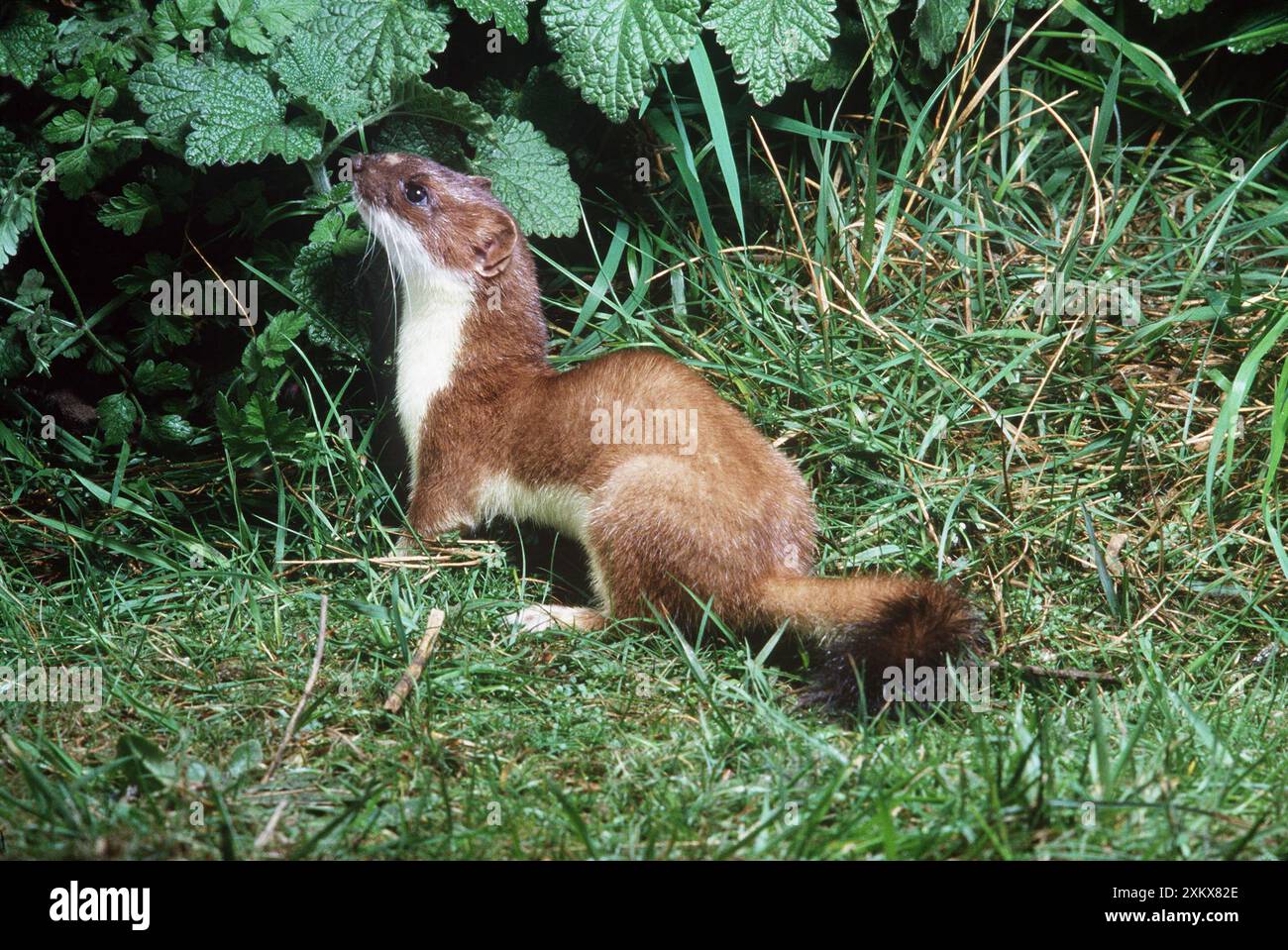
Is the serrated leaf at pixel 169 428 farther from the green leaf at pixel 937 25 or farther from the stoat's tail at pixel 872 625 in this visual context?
the green leaf at pixel 937 25

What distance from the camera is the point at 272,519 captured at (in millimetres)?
3963

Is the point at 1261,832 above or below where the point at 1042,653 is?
below

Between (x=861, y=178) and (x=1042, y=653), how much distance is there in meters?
2.03

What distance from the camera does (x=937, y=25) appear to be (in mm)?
4309

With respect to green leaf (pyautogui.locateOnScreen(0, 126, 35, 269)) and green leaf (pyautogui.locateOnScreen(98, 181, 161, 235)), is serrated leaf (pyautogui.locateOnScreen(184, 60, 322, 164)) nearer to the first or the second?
green leaf (pyautogui.locateOnScreen(98, 181, 161, 235))

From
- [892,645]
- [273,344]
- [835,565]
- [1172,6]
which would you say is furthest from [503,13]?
[1172,6]

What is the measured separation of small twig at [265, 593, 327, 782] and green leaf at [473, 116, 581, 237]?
60.8 inches

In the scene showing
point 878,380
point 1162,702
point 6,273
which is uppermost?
point 6,273

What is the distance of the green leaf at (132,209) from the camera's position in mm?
3861

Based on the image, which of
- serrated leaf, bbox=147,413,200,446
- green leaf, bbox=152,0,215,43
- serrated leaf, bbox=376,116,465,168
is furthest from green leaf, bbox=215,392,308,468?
green leaf, bbox=152,0,215,43

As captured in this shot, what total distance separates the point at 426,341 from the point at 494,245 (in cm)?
39

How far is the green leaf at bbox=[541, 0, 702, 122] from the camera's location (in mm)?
3812

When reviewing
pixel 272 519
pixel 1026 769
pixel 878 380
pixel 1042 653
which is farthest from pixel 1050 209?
pixel 272 519

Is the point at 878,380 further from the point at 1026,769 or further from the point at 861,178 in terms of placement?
the point at 1026,769
